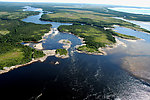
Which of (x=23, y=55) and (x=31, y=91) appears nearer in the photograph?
(x=31, y=91)

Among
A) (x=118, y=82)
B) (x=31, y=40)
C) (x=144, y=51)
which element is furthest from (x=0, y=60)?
(x=144, y=51)

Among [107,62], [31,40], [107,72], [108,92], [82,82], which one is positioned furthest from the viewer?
[31,40]

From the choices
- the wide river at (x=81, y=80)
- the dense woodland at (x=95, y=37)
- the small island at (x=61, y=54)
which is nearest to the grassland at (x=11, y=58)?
the wide river at (x=81, y=80)

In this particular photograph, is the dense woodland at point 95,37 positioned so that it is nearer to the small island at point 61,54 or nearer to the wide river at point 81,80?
the wide river at point 81,80

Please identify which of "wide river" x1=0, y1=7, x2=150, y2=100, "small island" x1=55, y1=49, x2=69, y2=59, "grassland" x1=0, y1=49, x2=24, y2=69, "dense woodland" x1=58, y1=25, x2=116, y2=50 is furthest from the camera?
"dense woodland" x1=58, y1=25, x2=116, y2=50

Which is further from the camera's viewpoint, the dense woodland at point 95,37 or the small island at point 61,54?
the dense woodland at point 95,37

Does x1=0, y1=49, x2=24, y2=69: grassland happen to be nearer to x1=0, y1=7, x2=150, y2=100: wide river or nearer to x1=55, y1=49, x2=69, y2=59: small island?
x1=0, y1=7, x2=150, y2=100: wide river

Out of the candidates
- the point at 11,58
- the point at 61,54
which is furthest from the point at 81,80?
the point at 11,58

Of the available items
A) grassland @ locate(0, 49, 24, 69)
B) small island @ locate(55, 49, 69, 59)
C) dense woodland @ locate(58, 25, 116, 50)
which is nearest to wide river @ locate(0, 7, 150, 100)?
small island @ locate(55, 49, 69, 59)

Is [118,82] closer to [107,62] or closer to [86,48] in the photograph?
[107,62]
